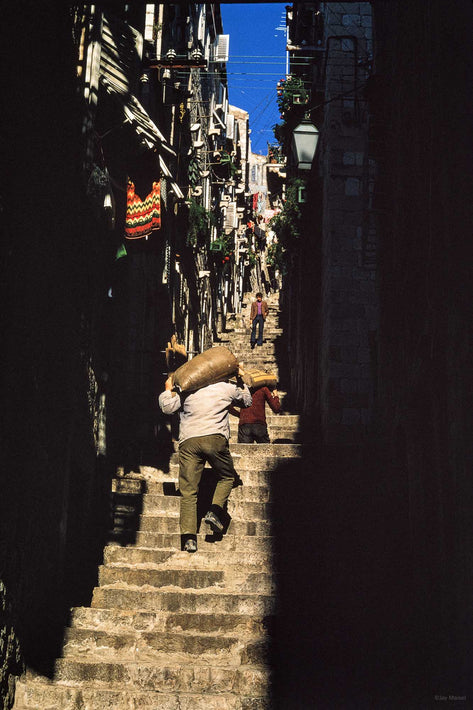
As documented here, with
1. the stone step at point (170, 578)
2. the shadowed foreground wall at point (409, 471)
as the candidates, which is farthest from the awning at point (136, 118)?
the stone step at point (170, 578)

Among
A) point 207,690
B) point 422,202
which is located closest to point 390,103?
point 422,202

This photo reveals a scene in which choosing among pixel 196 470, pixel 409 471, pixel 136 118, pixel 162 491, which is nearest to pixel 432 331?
pixel 409 471

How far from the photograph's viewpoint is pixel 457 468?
17.9 ft

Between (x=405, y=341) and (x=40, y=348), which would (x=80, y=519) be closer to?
(x=40, y=348)

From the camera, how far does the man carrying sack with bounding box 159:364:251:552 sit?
24.5 ft

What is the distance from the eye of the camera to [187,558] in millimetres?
7484

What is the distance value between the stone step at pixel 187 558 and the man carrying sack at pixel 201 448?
13cm

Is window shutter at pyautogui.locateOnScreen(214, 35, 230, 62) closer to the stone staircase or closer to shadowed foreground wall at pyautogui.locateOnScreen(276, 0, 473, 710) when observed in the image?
shadowed foreground wall at pyautogui.locateOnScreen(276, 0, 473, 710)

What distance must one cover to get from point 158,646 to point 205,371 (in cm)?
270

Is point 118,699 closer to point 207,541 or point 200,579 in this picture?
point 200,579

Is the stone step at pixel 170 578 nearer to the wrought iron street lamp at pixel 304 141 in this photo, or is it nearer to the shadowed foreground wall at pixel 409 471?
the shadowed foreground wall at pixel 409 471

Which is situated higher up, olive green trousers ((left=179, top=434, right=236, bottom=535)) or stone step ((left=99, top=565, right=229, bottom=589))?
olive green trousers ((left=179, top=434, right=236, bottom=535))

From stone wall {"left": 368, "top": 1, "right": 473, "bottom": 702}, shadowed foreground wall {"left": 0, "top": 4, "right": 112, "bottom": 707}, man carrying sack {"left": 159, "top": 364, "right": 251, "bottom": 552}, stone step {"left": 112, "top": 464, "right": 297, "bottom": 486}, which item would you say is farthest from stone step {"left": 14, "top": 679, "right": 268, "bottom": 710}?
stone step {"left": 112, "top": 464, "right": 297, "bottom": 486}

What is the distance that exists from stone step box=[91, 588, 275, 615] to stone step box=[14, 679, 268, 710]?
3.64ft
